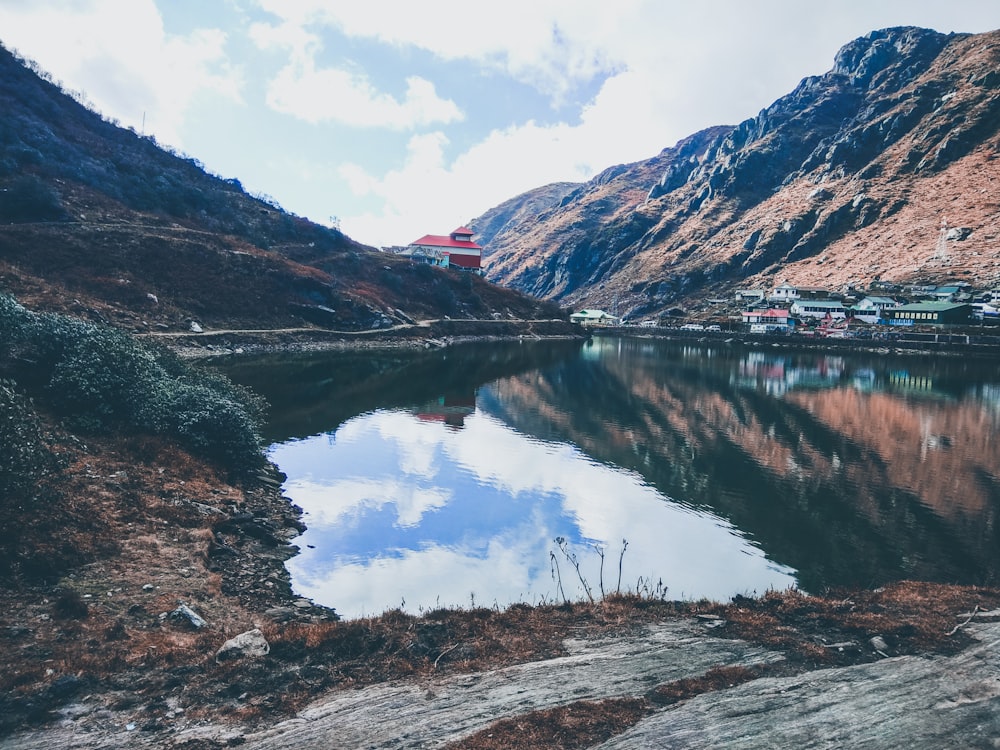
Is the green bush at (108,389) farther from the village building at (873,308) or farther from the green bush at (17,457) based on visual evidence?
the village building at (873,308)

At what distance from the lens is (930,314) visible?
126125 millimetres

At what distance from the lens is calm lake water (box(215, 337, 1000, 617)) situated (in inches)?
909

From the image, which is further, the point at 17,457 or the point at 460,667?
the point at 17,457

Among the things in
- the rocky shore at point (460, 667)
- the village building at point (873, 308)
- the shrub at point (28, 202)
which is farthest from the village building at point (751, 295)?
the rocky shore at point (460, 667)

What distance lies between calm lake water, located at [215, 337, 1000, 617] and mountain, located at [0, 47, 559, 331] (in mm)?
21180

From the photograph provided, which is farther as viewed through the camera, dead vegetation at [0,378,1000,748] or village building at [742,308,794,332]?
village building at [742,308,794,332]

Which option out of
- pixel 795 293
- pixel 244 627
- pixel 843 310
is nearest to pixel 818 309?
pixel 843 310

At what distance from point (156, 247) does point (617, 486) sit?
3341 inches

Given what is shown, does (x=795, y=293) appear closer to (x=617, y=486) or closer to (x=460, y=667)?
(x=617, y=486)

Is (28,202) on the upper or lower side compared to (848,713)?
upper

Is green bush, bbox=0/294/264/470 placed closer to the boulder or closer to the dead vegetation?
the dead vegetation

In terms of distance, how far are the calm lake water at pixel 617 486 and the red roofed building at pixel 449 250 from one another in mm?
88447

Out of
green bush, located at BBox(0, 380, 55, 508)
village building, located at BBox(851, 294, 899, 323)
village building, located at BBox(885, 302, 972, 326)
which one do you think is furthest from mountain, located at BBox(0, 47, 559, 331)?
village building, located at BBox(885, 302, 972, 326)

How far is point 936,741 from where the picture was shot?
11.3m
